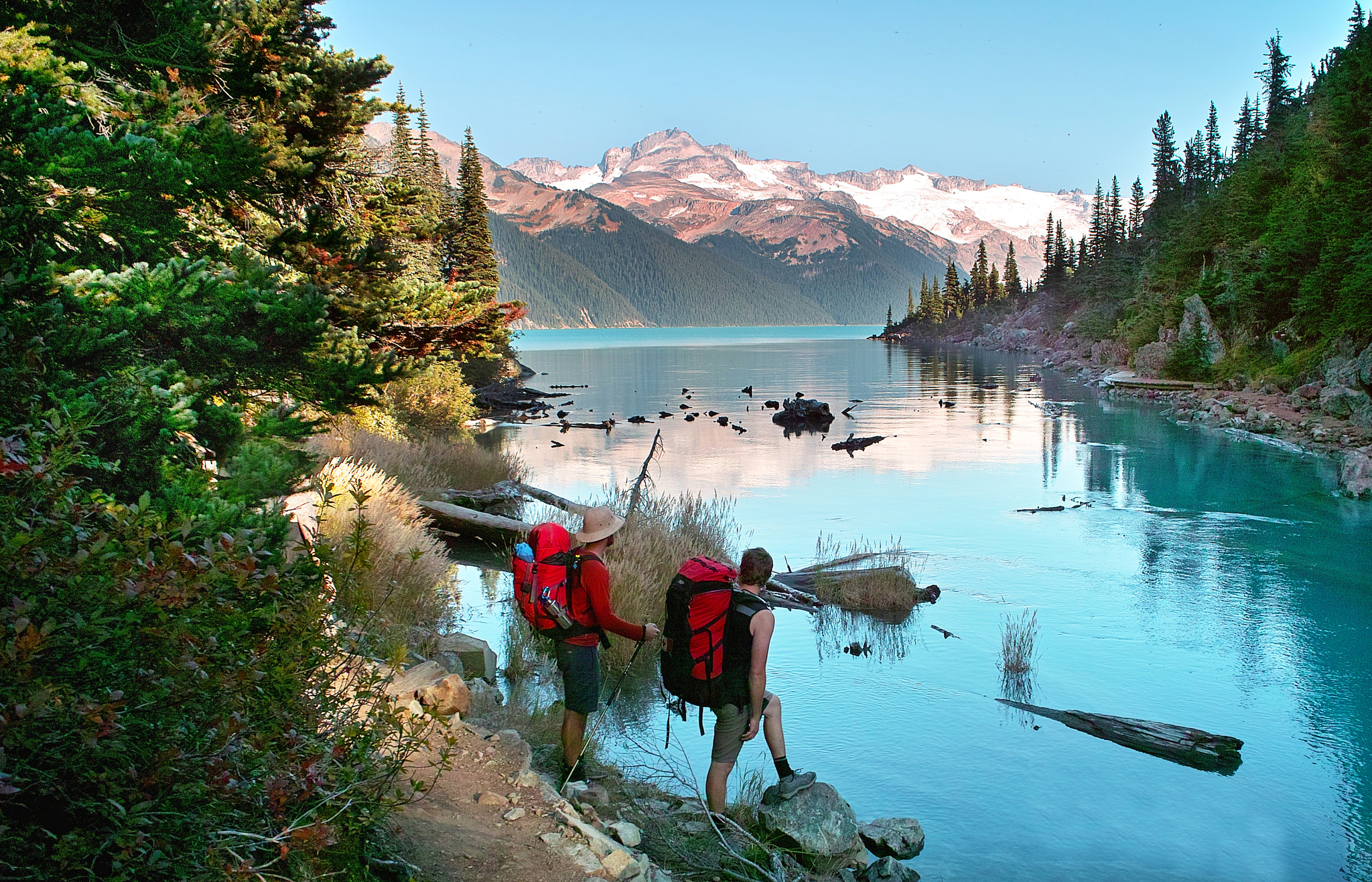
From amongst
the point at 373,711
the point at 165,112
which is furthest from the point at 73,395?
the point at 165,112

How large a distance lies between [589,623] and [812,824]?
2347 millimetres

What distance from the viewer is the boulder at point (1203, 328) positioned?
44.8 metres

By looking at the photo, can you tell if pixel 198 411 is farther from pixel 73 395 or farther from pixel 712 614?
pixel 712 614

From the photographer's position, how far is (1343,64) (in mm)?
47188

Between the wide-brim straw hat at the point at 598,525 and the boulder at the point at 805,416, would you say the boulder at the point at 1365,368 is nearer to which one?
the boulder at the point at 805,416

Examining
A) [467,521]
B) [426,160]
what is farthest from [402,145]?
[467,521]

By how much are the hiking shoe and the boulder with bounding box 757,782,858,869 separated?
3 cm

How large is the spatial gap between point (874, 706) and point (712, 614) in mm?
5281

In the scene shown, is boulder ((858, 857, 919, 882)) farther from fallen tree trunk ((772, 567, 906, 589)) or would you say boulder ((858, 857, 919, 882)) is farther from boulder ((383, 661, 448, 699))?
fallen tree trunk ((772, 567, 906, 589))

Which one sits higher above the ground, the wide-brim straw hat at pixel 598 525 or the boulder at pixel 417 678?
the wide-brim straw hat at pixel 598 525

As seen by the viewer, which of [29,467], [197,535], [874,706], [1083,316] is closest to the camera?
[29,467]

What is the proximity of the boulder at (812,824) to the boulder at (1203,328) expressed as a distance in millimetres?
44869

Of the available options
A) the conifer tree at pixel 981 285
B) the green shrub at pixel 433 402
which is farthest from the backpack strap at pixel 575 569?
the conifer tree at pixel 981 285

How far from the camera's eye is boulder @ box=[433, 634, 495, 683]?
9.80m
